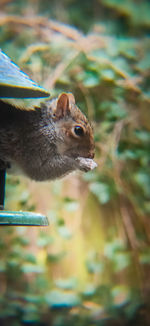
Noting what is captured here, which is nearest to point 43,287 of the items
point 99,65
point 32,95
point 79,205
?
point 79,205

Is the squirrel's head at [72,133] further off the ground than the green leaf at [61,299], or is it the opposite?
the squirrel's head at [72,133]

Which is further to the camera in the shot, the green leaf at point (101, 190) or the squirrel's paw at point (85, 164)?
the green leaf at point (101, 190)

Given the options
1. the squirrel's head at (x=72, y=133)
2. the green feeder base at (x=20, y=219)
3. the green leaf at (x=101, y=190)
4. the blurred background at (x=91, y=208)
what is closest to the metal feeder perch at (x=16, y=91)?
the green feeder base at (x=20, y=219)

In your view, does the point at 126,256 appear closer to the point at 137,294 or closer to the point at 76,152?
the point at 137,294

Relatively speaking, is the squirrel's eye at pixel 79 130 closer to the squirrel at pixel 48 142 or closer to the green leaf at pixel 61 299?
the squirrel at pixel 48 142

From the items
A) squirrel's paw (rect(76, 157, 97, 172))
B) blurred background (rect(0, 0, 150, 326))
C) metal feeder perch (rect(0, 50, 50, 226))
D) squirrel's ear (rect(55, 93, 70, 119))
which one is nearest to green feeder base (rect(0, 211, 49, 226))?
metal feeder perch (rect(0, 50, 50, 226))

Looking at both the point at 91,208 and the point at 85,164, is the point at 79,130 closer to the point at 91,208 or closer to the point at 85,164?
the point at 85,164

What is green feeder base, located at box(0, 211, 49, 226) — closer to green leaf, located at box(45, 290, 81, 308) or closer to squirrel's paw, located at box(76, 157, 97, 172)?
squirrel's paw, located at box(76, 157, 97, 172)
